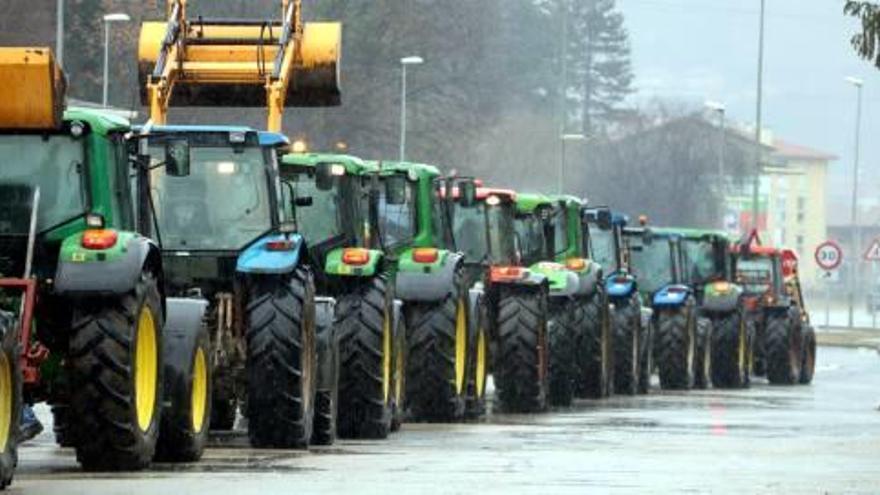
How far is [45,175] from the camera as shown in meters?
18.1

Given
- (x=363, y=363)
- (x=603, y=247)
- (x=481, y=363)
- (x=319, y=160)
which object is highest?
(x=319, y=160)

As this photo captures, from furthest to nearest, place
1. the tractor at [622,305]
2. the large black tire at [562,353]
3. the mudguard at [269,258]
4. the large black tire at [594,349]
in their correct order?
1. the tractor at [622,305]
2. the large black tire at [594,349]
3. the large black tire at [562,353]
4. the mudguard at [269,258]

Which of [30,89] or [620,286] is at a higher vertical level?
[30,89]

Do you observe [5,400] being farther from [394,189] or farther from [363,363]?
[394,189]

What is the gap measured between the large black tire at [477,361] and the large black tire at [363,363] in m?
4.11

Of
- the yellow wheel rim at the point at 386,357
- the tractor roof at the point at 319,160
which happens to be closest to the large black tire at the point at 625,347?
the tractor roof at the point at 319,160

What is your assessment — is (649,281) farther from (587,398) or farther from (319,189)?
(319,189)

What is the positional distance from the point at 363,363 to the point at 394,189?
2.79m

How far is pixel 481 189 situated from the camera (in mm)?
32344

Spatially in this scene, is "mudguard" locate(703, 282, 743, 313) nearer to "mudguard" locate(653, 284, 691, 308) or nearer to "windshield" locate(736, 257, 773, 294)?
"mudguard" locate(653, 284, 691, 308)

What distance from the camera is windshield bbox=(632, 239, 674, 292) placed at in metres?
43.3

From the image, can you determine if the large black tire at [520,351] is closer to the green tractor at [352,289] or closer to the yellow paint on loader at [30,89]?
the green tractor at [352,289]

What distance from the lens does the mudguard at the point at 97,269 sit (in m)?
17.1

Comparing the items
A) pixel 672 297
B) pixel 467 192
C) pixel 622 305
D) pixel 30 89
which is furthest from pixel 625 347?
pixel 30 89
